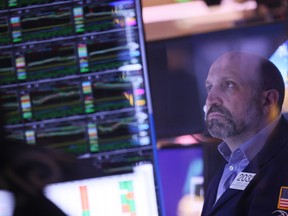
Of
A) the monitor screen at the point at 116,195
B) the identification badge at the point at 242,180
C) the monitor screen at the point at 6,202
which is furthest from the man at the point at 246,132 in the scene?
the monitor screen at the point at 6,202

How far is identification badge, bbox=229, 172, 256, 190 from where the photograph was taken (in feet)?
6.09

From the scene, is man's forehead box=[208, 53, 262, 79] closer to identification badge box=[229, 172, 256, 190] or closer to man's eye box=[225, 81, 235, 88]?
man's eye box=[225, 81, 235, 88]

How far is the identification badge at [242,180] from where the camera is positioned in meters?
1.86

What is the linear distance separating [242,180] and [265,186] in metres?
0.11

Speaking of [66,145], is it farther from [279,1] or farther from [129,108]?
[279,1]

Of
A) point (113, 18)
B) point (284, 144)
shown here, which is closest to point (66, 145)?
point (113, 18)

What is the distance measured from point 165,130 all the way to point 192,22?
1.57 ft

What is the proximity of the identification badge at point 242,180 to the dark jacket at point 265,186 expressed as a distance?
1 centimetres

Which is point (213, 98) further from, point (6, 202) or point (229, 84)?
point (6, 202)

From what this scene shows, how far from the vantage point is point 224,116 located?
1.91 m

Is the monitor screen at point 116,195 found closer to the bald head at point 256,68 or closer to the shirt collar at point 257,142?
the shirt collar at point 257,142

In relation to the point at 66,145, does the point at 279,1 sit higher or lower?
higher

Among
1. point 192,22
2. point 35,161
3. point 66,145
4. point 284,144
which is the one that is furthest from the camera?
point 66,145

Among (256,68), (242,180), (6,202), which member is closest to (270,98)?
(256,68)
